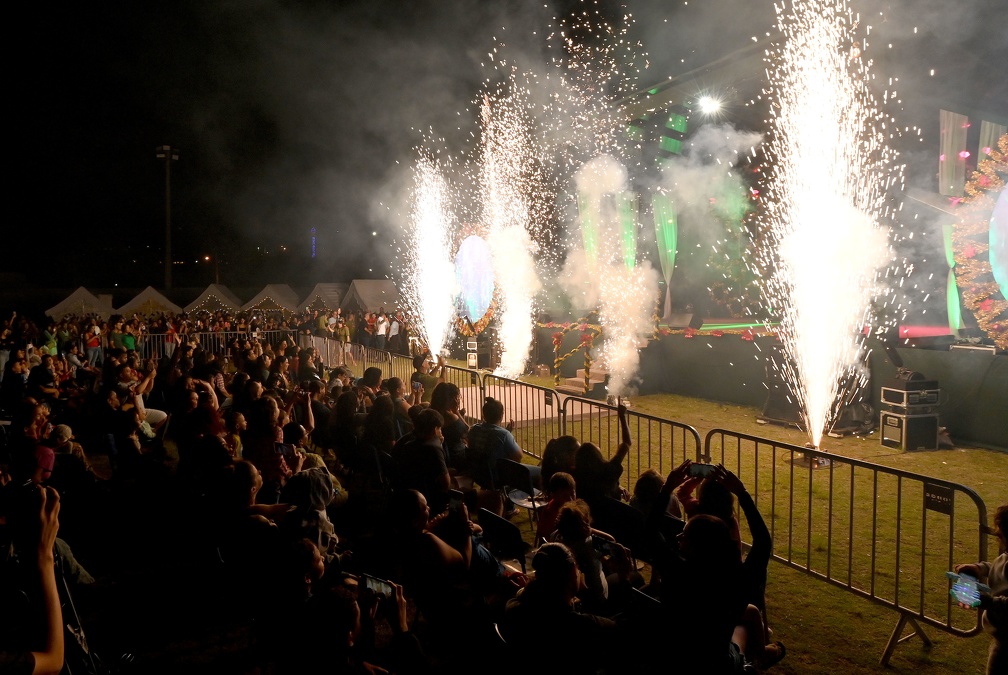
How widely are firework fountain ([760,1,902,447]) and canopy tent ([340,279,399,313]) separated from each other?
19663 mm

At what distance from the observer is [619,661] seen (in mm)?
2943

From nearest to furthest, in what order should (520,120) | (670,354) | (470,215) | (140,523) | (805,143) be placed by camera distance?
(140,523) < (805,143) < (670,354) < (520,120) < (470,215)

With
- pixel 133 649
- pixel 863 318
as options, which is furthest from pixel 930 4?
pixel 133 649

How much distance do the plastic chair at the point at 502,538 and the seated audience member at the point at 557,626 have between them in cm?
143

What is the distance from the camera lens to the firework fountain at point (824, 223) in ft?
37.4

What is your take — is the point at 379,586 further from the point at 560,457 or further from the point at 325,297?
the point at 325,297

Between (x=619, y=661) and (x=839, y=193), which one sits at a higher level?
(x=839, y=193)

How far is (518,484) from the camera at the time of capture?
225 inches

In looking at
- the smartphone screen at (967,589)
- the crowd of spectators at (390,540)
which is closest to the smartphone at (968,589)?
the smartphone screen at (967,589)

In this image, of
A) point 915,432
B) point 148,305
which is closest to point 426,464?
point 915,432

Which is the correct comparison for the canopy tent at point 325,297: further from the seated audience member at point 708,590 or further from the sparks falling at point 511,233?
the seated audience member at point 708,590

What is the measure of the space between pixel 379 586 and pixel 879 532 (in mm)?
5079

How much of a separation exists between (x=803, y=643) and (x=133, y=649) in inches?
172

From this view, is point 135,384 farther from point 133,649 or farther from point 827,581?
point 827,581
